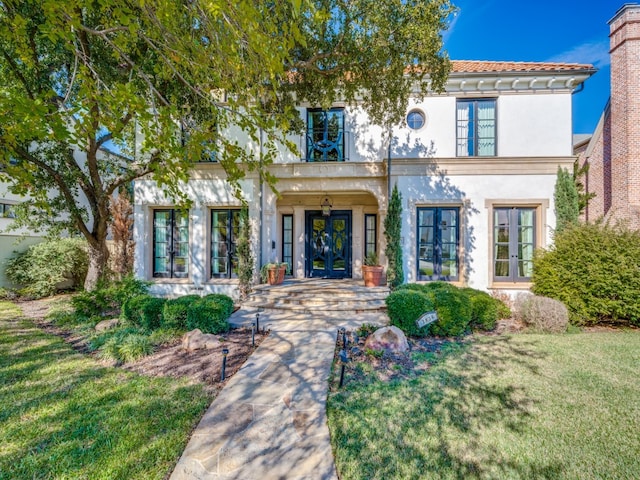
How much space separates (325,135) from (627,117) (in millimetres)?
10596

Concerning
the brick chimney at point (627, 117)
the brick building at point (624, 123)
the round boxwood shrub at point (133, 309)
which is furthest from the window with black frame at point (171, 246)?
the brick chimney at point (627, 117)

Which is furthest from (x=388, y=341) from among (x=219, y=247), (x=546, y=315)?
(x=219, y=247)

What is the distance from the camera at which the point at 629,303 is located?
6.72 meters

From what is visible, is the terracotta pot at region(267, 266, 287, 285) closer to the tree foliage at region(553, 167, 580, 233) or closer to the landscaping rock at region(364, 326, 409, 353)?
the landscaping rock at region(364, 326, 409, 353)

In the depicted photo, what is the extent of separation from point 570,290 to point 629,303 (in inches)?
43.9

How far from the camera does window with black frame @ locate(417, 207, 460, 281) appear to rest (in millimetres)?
9211

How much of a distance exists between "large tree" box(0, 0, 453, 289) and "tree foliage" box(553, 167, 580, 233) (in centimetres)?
496

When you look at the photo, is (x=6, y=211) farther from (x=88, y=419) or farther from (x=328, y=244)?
(x=88, y=419)

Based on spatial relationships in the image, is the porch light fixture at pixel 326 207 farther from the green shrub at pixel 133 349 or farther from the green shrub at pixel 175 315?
the green shrub at pixel 133 349

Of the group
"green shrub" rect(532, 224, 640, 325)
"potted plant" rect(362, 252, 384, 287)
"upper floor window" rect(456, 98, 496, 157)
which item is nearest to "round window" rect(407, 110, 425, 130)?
"upper floor window" rect(456, 98, 496, 157)

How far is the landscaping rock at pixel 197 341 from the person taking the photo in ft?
16.4

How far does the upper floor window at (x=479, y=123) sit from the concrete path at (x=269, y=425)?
8091 mm

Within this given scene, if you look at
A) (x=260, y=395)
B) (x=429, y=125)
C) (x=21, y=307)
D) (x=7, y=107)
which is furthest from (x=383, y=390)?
(x=21, y=307)

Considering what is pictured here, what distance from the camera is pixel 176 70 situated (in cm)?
443
